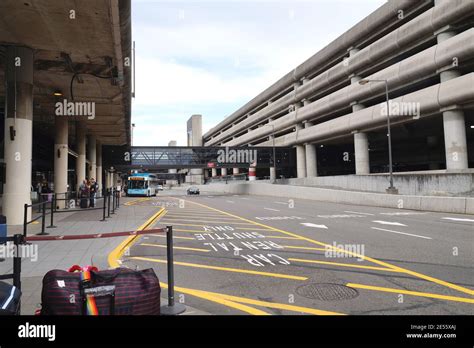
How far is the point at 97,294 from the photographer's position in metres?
3.30

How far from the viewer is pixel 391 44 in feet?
118

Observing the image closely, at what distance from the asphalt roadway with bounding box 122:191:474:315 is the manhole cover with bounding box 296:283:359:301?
14 millimetres

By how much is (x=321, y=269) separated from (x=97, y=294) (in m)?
4.50

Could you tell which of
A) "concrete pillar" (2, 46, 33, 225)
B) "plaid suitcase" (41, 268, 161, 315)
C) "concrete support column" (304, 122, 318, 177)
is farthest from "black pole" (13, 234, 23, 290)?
"concrete support column" (304, 122, 318, 177)

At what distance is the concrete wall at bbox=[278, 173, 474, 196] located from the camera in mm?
20234

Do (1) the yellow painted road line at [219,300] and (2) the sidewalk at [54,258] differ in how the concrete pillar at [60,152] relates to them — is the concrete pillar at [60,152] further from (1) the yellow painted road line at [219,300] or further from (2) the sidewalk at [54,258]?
(1) the yellow painted road line at [219,300]

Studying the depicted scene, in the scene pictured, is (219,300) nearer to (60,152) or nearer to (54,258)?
(54,258)

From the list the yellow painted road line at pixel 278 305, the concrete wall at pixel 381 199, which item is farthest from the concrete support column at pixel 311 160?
the yellow painted road line at pixel 278 305

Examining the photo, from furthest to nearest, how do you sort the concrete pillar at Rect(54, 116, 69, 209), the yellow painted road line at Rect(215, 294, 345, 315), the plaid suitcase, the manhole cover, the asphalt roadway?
the concrete pillar at Rect(54, 116, 69, 209)
the manhole cover
the asphalt roadway
the yellow painted road line at Rect(215, 294, 345, 315)
the plaid suitcase

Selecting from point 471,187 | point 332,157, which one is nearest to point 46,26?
point 471,187

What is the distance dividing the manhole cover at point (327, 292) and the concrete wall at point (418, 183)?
18451 millimetres

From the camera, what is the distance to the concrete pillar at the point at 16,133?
12.9 m

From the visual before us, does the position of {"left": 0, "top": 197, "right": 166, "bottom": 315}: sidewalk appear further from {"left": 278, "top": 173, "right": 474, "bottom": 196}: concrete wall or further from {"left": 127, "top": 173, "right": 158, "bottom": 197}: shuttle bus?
{"left": 127, "top": 173, "right": 158, "bottom": 197}: shuttle bus
